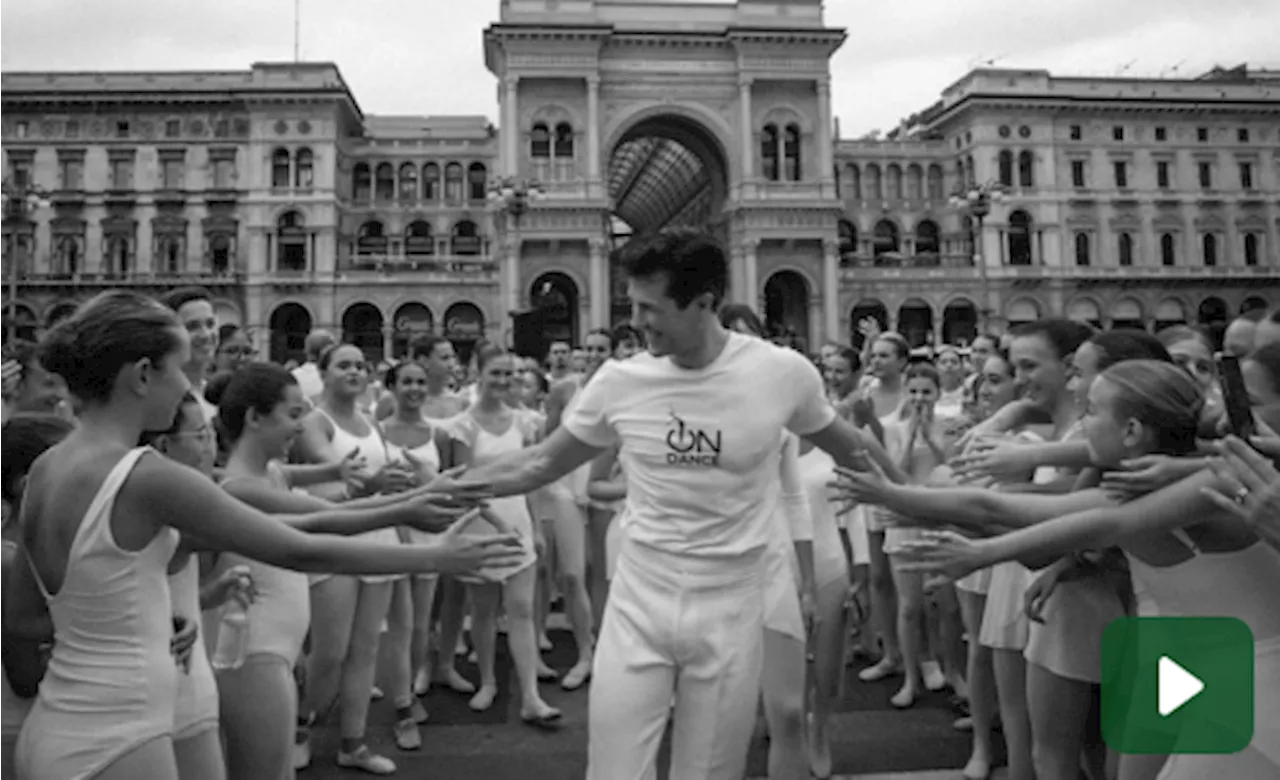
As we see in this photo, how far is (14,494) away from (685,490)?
6.83ft

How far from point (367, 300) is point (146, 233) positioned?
38.7 feet

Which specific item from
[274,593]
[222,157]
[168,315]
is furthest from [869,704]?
[222,157]

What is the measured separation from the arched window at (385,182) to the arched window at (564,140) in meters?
13.2

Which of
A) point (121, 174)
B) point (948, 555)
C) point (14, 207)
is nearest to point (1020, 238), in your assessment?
point (121, 174)

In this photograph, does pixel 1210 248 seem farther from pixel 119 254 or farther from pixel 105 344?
pixel 105 344

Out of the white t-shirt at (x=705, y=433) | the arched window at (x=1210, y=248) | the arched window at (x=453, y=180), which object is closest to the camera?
the white t-shirt at (x=705, y=433)

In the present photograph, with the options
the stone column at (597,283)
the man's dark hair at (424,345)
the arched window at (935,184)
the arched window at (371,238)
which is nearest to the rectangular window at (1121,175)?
the arched window at (935,184)

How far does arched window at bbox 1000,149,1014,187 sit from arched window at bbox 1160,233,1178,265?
9.38 m

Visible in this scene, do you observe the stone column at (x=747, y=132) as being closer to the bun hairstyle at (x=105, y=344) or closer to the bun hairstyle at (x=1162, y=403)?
the bun hairstyle at (x=1162, y=403)

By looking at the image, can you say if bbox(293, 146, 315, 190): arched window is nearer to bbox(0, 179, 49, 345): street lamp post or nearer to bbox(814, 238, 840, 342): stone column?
bbox(0, 179, 49, 345): street lamp post

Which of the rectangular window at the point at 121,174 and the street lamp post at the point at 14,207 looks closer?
the street lamp post at the point at 14,207

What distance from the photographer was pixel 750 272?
135 feet

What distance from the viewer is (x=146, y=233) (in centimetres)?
4669

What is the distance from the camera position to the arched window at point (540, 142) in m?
41.4
